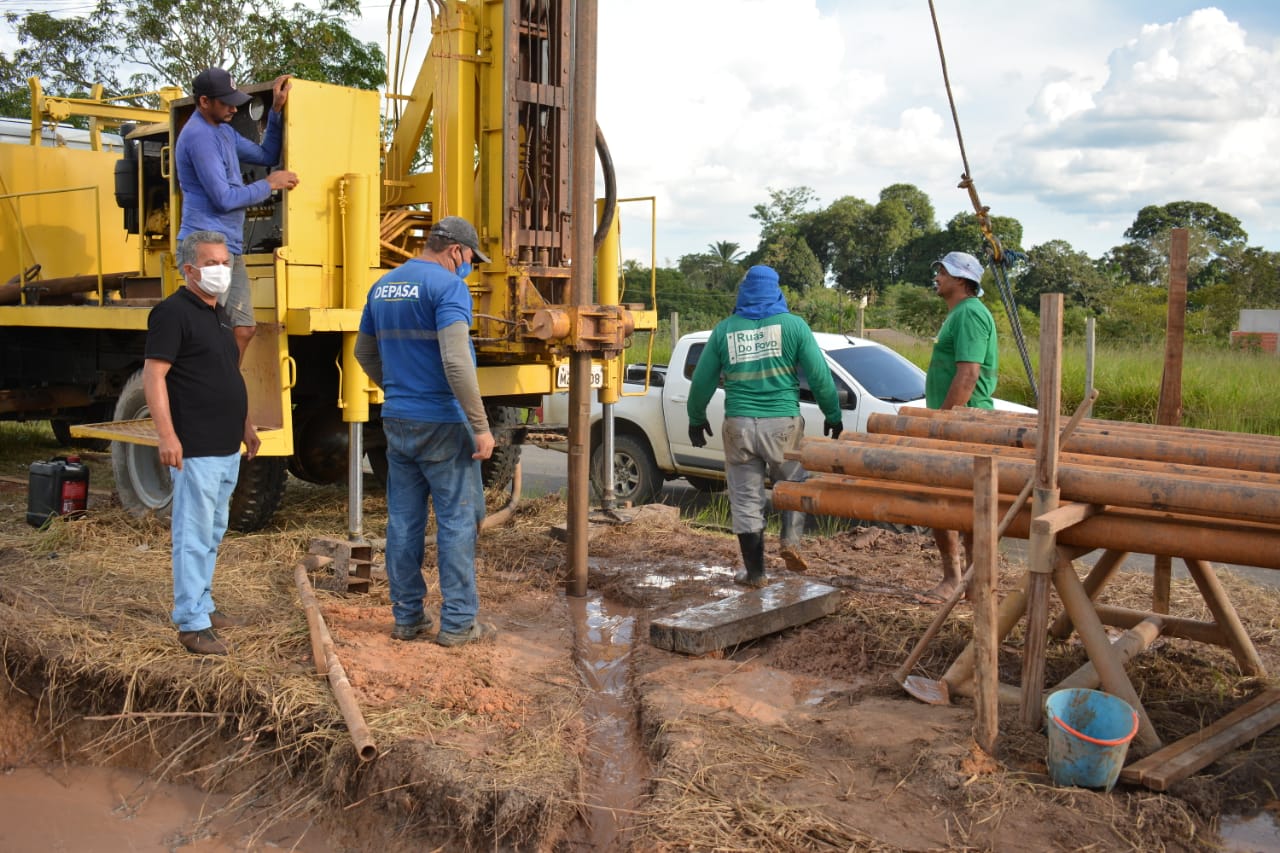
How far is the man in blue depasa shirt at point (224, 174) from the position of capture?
6.45 m

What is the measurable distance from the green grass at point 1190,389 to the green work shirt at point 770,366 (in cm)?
721

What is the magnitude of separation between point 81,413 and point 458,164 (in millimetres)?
5729

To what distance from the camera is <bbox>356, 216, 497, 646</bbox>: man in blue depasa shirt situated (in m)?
5.03

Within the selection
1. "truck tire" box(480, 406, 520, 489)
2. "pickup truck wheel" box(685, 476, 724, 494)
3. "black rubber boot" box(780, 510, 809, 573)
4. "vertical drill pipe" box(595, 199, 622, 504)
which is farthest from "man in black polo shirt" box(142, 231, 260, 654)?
"pickup truck wheel" box(685, 476, 724, 494)

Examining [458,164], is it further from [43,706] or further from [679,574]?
[43,706]

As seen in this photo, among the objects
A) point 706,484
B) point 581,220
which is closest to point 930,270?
point 706,484

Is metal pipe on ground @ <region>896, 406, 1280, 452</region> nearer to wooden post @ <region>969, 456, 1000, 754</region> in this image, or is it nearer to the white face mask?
wooden post @ <region>969, 456, 1000, 754</region>

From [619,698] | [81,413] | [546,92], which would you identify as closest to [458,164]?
[546,92]

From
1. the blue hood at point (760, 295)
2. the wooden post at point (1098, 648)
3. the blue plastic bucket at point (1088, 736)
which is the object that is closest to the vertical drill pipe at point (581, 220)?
the blue hood at point (760, 295)

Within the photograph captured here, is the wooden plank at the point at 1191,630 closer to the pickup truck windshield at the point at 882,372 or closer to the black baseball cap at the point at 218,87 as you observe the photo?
the pickup truck windshield at the point at 882,372

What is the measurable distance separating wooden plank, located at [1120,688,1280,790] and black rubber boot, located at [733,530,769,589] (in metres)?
2.55

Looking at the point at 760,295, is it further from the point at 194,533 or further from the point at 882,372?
the point at 194,533

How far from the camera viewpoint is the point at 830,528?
8.93 m

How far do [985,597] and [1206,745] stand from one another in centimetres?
100
